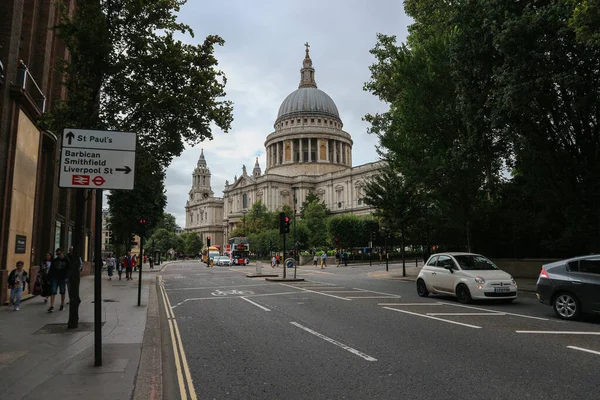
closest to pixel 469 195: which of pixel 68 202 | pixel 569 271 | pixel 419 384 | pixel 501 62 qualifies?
pixel 501 62

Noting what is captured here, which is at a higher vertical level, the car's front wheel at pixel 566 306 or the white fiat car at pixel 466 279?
the white fiat car at pixel 466 279

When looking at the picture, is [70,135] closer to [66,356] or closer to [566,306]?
[66,356]

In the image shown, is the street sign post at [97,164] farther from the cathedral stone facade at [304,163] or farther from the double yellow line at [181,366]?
the cathedral stone facade at [304,163]

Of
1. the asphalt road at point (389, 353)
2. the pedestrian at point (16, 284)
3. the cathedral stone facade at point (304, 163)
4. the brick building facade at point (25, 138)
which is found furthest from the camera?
the cathedral stone facade at point (304, 163)

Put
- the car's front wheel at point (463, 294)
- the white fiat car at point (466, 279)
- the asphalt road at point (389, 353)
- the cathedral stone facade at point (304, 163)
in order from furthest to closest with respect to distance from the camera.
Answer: the cathedral stone facade at point (304, 163) → the car's front wheel at point (463, 294) → the white fiat car at point (466, 279) → the asphalt road at point (389, 353)

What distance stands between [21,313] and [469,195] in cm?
1921

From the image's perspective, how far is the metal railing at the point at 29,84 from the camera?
14695 millimetres

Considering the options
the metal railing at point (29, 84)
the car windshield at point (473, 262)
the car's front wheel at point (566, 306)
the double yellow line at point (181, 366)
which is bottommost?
the double yellow line at point (181, 366)

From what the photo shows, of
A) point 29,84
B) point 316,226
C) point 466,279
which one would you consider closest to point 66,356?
point 466,279

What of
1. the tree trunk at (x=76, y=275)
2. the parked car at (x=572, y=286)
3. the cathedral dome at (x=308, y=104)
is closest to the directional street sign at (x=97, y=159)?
the tree trunk at (x=76, y=275)

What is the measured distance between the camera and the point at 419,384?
5391 mm

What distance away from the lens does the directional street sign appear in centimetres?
621

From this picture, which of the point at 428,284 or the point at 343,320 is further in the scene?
the point at 428,284

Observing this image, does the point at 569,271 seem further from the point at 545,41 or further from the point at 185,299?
the point at 185,299
